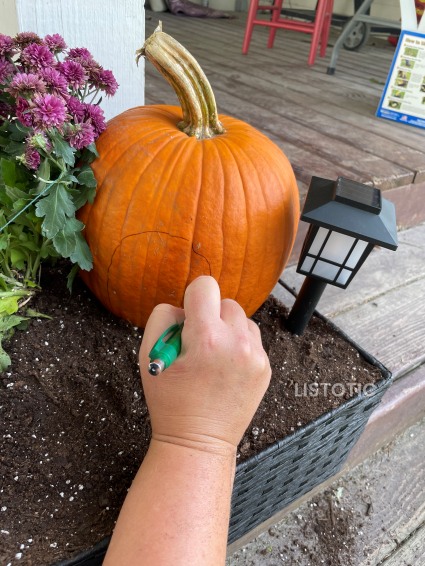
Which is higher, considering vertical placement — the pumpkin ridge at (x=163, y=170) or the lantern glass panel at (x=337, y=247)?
the pumpkin ridge at (x=163, y=170)

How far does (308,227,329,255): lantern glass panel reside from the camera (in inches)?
33.6

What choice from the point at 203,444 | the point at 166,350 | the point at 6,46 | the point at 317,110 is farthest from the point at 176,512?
the point at 317,110

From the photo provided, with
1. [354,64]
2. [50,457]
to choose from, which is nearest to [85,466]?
[50,457]

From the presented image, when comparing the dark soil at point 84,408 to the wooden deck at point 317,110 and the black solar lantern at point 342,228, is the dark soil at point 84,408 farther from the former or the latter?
the wooden deck at point 317,110

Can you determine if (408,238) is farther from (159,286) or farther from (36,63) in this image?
(36,63)

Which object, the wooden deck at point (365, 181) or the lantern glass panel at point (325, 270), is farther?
the wooden deck at point (365, 181)

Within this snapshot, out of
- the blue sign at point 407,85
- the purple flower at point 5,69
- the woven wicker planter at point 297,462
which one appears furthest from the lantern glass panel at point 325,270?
the blue sign at point 407,85

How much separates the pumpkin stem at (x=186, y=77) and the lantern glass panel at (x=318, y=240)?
0.93 feet

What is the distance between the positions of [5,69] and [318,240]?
0.62 meters

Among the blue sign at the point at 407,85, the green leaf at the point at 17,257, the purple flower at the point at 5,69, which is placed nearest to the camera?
the purple flower at the point at 5,69

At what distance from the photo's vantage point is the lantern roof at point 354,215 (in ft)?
2.64

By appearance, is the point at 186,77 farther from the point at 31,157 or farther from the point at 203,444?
the point at 203,444

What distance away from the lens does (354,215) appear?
0.82 meters

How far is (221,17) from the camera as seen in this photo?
477cm
